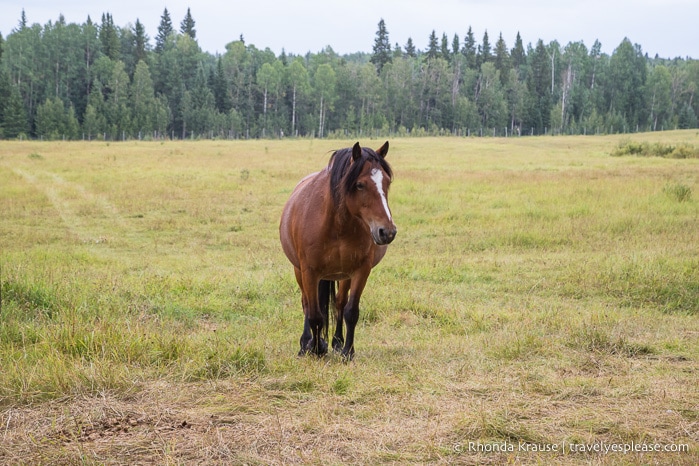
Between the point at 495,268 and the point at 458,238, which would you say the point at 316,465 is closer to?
the point at 495,268

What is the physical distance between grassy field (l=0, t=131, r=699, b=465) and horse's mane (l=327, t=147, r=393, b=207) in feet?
5.07

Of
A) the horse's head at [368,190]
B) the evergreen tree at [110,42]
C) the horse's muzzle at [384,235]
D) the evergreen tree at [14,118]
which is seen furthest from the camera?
the evergreen tree at [110,42]

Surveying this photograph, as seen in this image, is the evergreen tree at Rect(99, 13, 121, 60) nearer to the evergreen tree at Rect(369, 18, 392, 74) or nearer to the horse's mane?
the evergreen tree at Rect(369, 18, 392, 74)

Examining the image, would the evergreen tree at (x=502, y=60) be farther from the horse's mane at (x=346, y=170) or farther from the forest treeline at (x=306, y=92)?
the horse's mane at (x=346, y=170)

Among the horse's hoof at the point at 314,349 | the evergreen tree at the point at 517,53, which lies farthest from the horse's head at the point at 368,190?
the evergreen tree at the point at 517,53

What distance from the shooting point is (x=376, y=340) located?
727cm

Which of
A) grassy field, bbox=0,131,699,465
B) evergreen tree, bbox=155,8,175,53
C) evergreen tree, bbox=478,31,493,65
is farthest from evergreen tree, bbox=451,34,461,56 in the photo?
grassy field, bbox=0,131,699,465

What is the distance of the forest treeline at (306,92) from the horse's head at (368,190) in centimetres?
6970

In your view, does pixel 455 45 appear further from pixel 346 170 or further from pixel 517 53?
pixel 346 170

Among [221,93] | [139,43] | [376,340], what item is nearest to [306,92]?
[221,93]

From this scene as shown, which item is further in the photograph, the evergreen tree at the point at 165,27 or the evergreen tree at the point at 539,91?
the evergreen tree at the point at 165,27

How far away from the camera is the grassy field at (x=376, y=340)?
3.79 m

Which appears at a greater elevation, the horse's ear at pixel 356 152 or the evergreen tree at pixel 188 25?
the evergreen tree at pixel 188 25

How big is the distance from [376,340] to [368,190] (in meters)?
2.31
